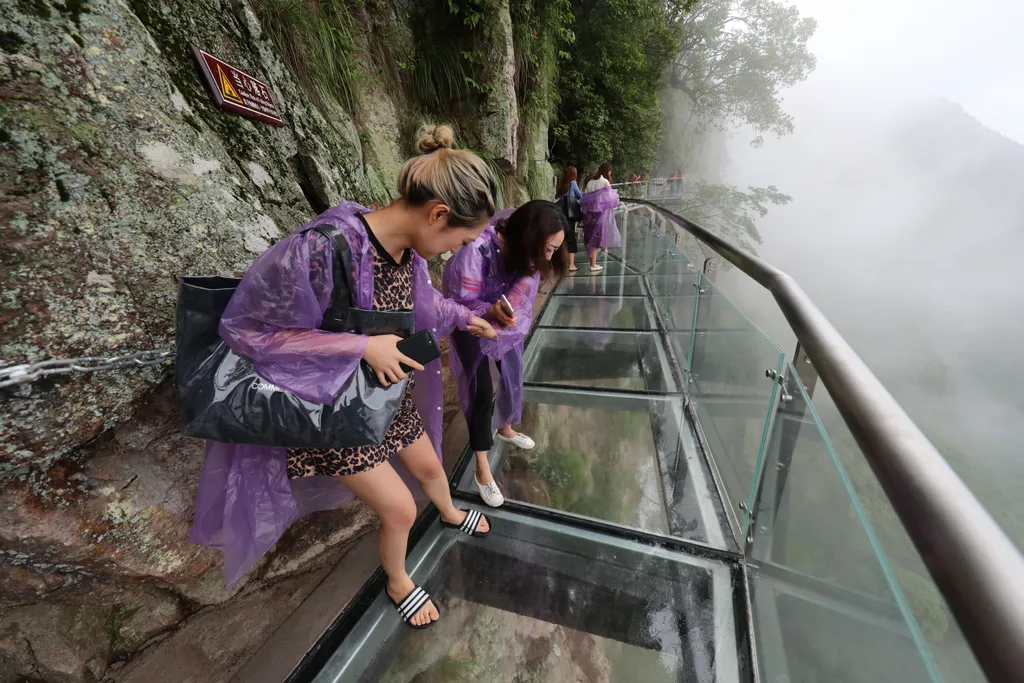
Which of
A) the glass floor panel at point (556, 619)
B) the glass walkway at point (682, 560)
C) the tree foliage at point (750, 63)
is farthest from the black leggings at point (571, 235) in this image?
the tree foliage at point (750, 63)

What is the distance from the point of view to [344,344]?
3.25 ft

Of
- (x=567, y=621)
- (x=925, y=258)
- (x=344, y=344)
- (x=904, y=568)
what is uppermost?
(x=344, y=344)

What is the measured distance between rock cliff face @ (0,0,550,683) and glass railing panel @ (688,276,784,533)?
5.36 ft

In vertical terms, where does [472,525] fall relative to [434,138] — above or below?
below

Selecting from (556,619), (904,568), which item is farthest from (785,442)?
(556,619)

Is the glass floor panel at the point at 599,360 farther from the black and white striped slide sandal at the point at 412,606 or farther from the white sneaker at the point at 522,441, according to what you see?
the black and white striped slide sandal at the point at 412,606

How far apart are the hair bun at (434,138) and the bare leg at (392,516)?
0.98 metres

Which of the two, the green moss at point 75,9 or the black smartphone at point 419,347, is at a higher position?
the green moss at point 75,9

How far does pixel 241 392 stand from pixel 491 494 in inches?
44.1

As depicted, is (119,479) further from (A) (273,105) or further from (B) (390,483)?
(A) (273,105)

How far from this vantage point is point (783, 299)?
1.05 m

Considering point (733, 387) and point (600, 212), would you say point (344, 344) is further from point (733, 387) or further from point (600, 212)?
point (600, 212)

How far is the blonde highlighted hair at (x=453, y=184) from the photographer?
1056 millimetres

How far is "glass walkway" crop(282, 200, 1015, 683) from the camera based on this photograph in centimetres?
83
